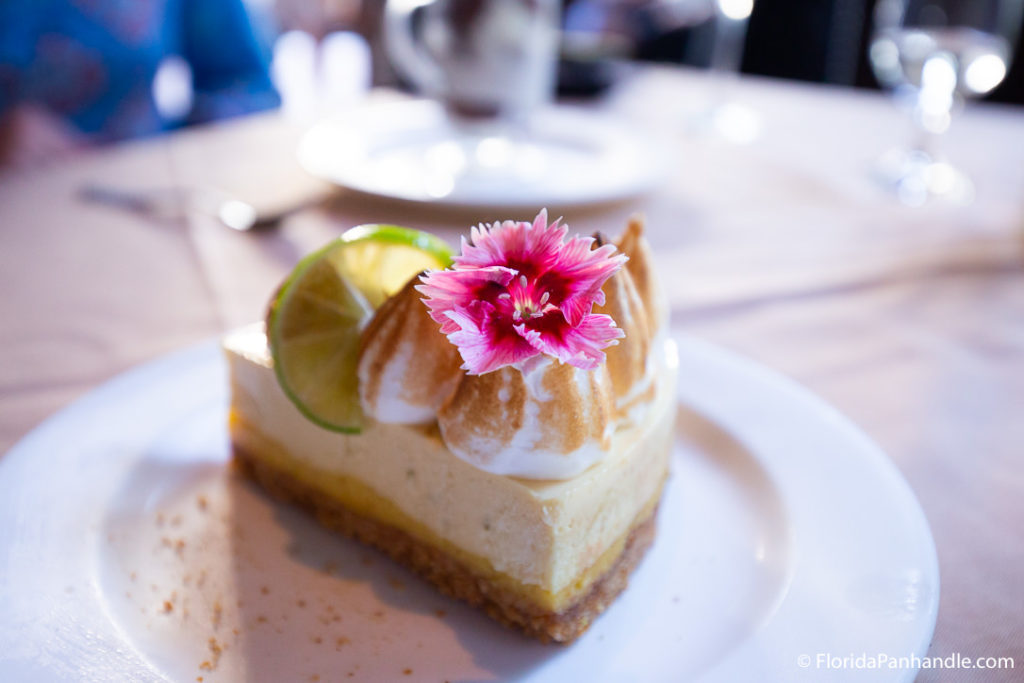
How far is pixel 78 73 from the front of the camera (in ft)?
7.72

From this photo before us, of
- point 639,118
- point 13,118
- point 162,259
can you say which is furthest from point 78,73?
point 639,118

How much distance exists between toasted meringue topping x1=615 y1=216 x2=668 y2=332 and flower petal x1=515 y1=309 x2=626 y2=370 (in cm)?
28

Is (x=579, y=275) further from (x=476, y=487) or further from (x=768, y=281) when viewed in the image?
(x=768, y=281)

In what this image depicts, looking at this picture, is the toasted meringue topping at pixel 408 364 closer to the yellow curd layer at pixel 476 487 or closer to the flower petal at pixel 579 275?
the yellow curd layer at pixel 476 487

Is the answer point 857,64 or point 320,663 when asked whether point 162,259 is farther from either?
point 857,64

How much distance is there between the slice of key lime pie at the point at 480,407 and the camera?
759 millimetres

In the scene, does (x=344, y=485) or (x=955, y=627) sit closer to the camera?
(x=955, y=627)

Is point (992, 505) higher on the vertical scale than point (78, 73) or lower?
lower

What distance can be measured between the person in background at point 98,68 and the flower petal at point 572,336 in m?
1.95

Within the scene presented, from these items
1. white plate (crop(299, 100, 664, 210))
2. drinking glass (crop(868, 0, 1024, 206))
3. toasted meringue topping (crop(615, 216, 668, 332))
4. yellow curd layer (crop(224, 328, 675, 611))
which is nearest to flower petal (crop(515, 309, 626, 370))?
yellow curd layer (crop(224, 328, 675, 611))

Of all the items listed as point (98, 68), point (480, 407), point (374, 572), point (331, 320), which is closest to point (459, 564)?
point (374, 572)

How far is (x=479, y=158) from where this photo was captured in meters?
1.99

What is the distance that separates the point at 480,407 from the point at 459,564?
0.75 feet

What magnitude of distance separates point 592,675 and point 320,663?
289 millimetres
